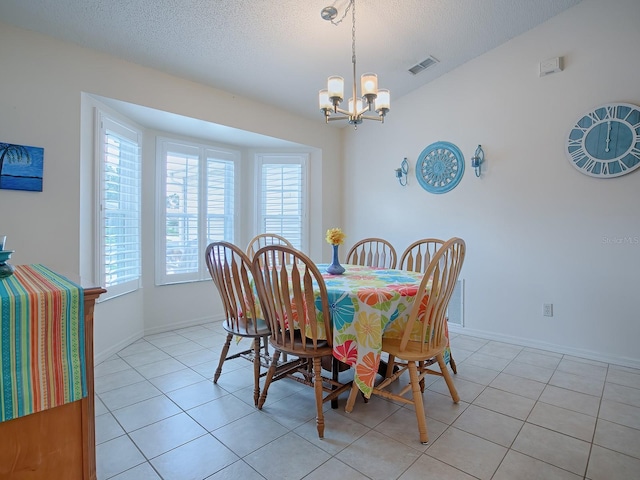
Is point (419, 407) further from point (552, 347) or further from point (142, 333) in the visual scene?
point (142, 333)

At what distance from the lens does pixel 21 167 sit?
2.28 metres

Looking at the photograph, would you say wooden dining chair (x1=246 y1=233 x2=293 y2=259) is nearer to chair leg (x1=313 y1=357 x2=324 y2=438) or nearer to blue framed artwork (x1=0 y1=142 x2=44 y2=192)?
chair leg (x1=313 y1=357 x2=324 y2=438)

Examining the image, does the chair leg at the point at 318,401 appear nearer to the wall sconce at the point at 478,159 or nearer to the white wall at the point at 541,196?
the white wall at the point at 541,196

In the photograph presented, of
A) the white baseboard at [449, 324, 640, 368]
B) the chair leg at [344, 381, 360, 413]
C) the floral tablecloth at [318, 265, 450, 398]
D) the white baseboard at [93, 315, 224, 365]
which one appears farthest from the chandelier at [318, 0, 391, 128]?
the white baseboard at [93, 315, 224, 365]

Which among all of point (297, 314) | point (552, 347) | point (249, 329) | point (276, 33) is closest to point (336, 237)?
point (297, 314)

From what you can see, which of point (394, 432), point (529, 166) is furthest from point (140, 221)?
point (529, 166)

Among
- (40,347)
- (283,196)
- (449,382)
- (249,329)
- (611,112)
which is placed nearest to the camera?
(40,347)

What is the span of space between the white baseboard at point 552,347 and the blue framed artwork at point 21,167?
3.93 m

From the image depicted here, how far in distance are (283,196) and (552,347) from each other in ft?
10.9

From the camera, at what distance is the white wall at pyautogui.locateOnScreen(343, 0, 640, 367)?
276cm

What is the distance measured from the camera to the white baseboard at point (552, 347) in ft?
8.98

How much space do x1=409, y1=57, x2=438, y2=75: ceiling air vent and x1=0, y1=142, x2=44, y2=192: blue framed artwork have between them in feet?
11.1

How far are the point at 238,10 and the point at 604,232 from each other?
342cm

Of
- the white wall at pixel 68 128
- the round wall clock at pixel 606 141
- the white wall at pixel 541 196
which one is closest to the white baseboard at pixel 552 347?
the white wall at pixel 541 196
